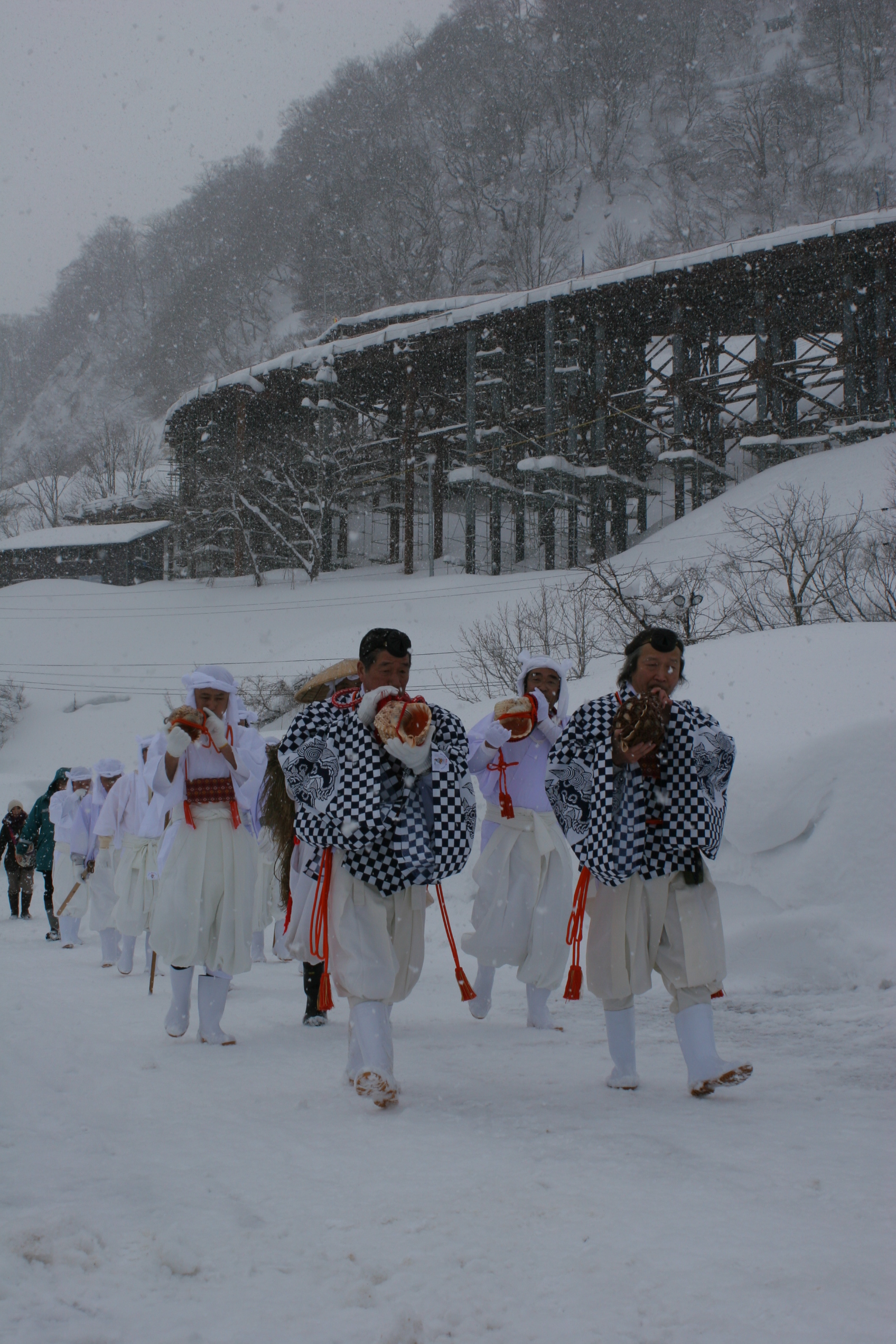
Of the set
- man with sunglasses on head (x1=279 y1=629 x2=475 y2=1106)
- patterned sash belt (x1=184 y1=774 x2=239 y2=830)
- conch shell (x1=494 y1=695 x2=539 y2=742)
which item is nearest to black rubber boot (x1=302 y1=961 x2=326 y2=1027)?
patterned sash belt (x1=184 y1=774 x2=239 y2=830)

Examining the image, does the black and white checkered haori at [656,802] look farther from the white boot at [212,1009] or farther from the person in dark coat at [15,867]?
the person in dark coat at [15,867]

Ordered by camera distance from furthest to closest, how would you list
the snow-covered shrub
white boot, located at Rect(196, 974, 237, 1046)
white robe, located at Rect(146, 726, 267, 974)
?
the snow-covered shrub, white robe, located at Rect(146, 726, 267, 974), white boot, located at Rect(196, 974, 237, 1046)

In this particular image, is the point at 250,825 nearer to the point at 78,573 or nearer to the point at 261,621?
the point at 261,621

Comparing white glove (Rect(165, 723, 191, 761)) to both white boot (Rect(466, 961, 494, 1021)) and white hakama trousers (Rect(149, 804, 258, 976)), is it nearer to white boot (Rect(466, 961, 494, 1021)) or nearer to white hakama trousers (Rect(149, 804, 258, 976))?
white hakama trousers (Rect(149, 804, 258, 976))

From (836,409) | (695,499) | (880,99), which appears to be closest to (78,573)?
(695,499)

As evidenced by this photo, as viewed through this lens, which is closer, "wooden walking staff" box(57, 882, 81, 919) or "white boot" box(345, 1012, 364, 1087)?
"white boot" box(345, 1012, 364, 1087)

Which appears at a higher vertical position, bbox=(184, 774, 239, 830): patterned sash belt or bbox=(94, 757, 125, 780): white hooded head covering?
bbox=(184, 774, 239, 830): patterned sash belt

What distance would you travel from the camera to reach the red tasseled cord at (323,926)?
12.2 ft

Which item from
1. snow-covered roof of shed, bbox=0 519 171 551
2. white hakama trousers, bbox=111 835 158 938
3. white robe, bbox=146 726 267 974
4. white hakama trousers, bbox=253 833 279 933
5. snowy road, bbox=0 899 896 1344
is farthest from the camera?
snow-covered roof of shed, bbox=0 519 171 551

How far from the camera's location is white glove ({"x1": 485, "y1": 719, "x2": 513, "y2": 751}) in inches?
182

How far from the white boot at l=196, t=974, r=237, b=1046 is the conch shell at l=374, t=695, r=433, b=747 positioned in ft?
6.73

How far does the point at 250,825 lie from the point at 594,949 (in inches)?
85.7

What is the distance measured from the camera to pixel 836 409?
90.5ft

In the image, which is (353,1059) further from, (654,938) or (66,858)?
(66,858)
